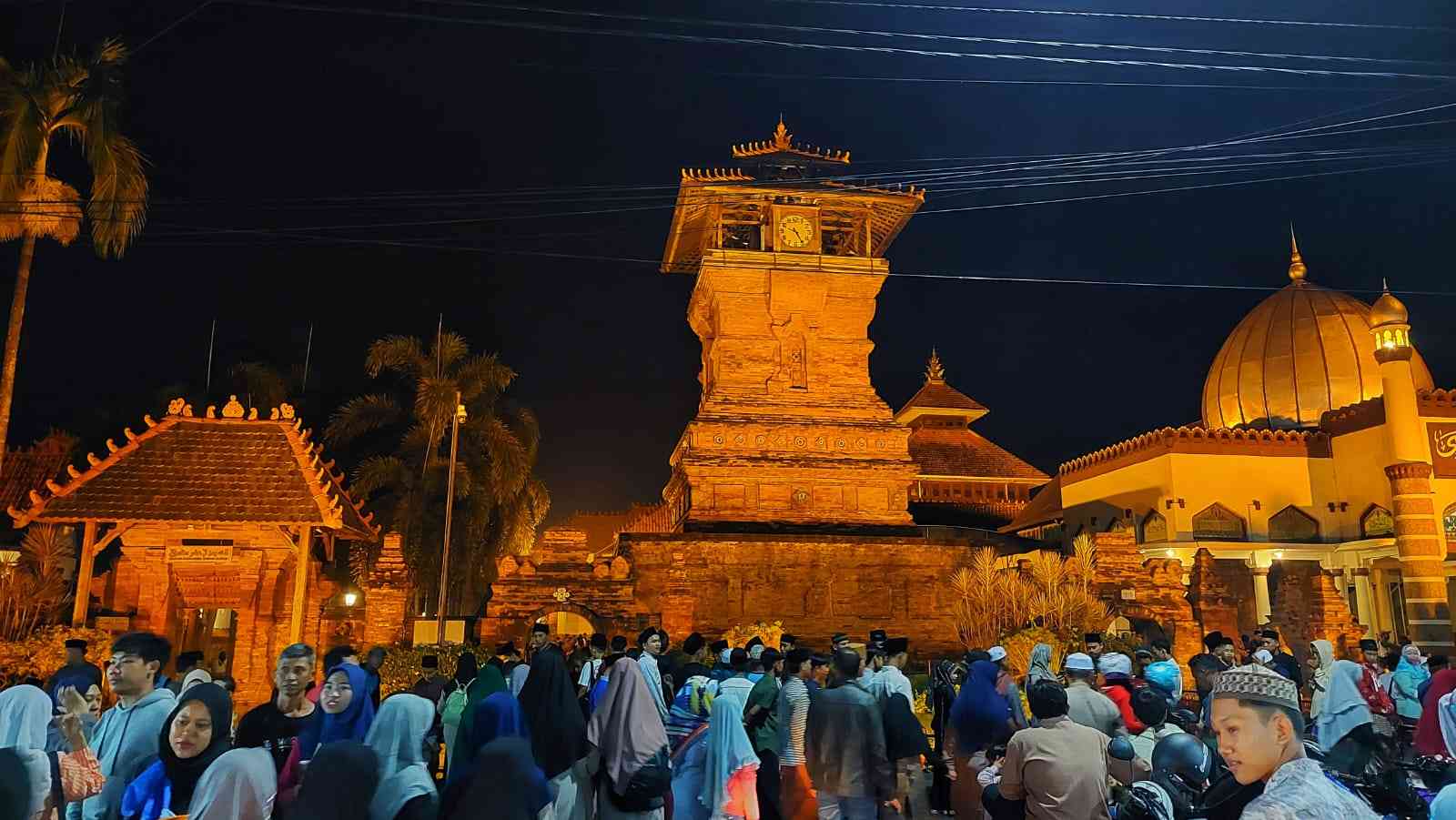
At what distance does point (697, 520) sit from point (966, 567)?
7177 millimetres

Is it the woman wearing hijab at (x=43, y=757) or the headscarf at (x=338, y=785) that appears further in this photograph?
the woman wearing hijab at (x=43, y=757)

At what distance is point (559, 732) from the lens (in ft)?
17.4

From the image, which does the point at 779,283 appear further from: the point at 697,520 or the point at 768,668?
the point at 768,668

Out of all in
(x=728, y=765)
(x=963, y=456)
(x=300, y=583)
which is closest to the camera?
(x=728, y=765)

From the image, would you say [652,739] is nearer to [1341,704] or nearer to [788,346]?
[1341,704]

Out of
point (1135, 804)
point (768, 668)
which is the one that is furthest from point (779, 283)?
point (1135, 804)

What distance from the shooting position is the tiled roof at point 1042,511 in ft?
100

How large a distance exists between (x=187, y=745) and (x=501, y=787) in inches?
68.6

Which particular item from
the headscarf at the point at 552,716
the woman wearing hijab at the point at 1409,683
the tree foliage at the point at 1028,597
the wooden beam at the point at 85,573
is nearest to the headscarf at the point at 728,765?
the headscarf at the point at 552,716

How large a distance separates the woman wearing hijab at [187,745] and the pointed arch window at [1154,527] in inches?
985

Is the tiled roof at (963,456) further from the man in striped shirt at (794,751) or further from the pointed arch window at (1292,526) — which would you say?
the man in striped shirt at (794,751)

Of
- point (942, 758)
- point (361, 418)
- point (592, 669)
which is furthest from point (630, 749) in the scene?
point (361, 418)

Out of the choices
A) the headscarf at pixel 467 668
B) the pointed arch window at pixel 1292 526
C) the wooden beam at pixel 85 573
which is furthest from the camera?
the pointed arch window at pixel 1292 526

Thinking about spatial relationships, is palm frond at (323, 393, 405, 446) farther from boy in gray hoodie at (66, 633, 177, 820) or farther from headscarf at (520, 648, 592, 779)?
headscarf at (520, 648, 592, 779)
